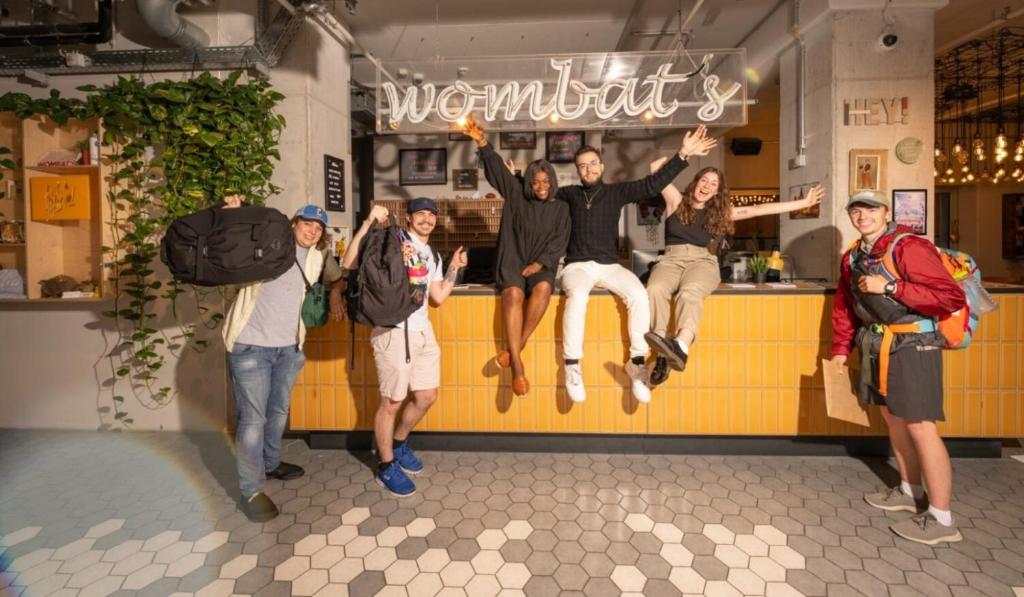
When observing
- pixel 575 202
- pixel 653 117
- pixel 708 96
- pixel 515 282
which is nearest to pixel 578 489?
pixel 515 282

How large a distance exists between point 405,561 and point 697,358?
2.38 metres

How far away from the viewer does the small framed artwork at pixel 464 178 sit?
363 inches

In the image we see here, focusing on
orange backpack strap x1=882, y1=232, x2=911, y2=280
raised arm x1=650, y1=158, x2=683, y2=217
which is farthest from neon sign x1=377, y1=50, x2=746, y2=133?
orange backpack strap x1=882, y1=232, x2=911, y2=280

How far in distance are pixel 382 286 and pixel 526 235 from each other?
1.04 m

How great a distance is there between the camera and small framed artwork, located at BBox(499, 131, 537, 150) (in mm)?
9164

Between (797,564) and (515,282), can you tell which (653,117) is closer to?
(515,282)

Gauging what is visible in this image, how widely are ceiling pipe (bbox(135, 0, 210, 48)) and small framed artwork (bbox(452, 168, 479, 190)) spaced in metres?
5.39

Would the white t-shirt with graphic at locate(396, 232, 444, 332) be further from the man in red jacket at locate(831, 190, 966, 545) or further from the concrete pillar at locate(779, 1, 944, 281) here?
the concrete pillar at locate(779, 1, 944, 281)

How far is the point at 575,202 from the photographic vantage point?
137 inches

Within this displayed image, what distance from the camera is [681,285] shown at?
335 centimetres

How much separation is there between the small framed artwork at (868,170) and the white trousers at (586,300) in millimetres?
3265

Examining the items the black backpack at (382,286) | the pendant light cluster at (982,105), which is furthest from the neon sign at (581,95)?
the pendant light cluster at (982,105)

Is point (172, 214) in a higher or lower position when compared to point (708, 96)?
lower

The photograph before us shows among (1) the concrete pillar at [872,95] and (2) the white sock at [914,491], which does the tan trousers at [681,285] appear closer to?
(2) the white sock at [914,491]
